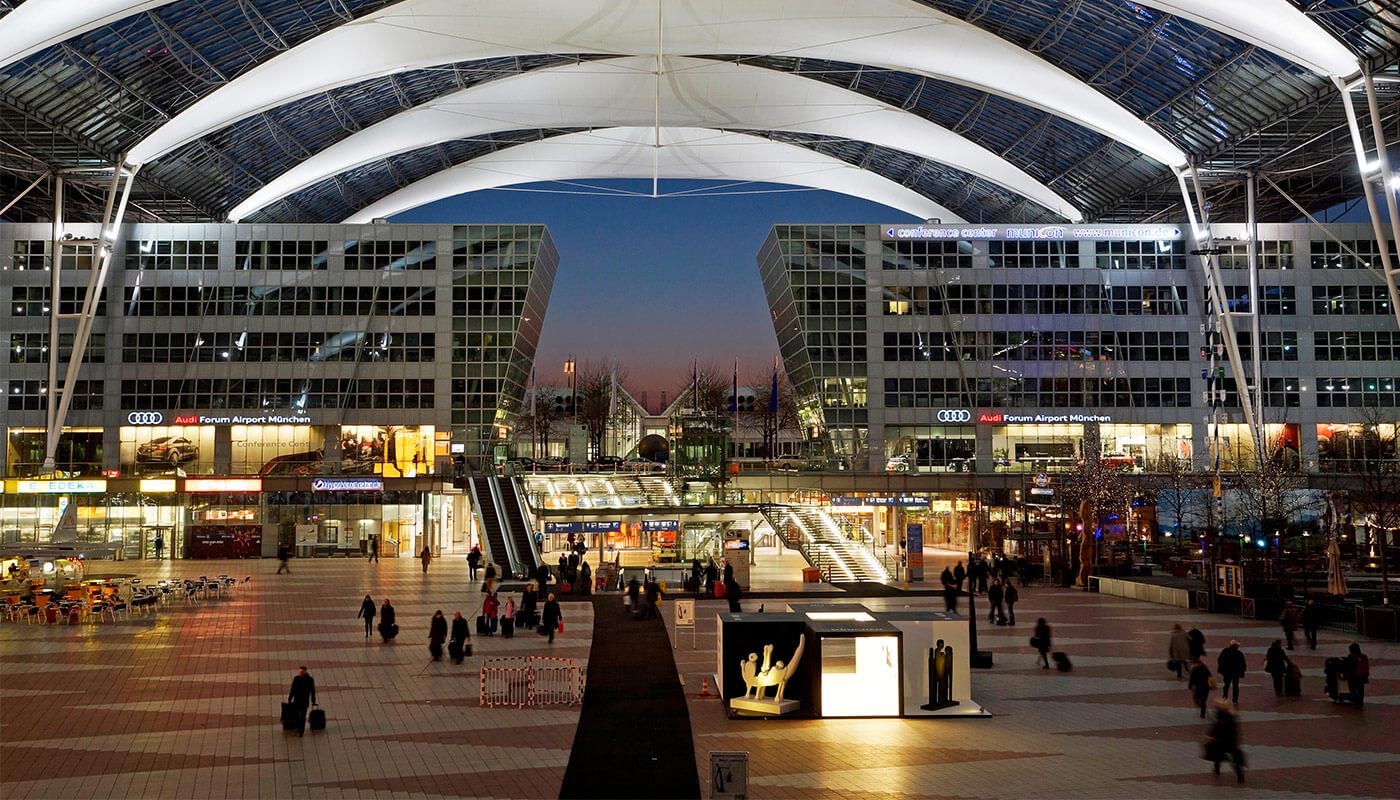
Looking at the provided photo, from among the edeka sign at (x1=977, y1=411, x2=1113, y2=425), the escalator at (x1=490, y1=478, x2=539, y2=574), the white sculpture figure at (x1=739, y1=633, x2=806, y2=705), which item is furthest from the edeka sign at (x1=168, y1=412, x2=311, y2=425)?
the white sculpture figure at (x1=739, y1=633, x2=806, y2=705)

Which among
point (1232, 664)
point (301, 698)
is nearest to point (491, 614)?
point (301, 698)

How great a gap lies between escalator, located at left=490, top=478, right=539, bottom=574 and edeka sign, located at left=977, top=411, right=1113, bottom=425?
3125 cm

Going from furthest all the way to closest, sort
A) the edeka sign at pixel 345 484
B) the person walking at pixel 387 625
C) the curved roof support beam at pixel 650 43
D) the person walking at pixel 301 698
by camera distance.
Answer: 1. the edeka sign at pixel 345 484
2. the curved roof support beam at pixel 650 43
3. the person walking at pixel 387 625
4. the person walking at pixel 301 698

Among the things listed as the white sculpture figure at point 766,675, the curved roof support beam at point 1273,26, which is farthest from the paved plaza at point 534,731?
the curved roof support beam at point 1273,26

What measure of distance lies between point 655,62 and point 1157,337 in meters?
35.4

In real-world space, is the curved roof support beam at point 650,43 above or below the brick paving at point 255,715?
above

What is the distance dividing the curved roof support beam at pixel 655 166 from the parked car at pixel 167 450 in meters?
20.6

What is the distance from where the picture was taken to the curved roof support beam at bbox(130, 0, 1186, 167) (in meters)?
51.2

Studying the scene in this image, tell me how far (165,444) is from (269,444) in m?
5.93

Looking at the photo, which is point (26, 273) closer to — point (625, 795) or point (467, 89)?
point (467, 89)

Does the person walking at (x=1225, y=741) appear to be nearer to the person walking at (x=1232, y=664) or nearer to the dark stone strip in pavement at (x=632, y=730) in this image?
the person walking at (x=1232, y=664)

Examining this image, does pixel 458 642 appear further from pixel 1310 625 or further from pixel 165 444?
pixel 165 444

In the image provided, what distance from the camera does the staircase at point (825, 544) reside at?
47.2 m

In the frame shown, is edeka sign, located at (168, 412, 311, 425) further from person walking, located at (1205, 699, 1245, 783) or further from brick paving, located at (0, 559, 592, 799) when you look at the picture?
person walking, located at (1205, 699, 1245, 783)
